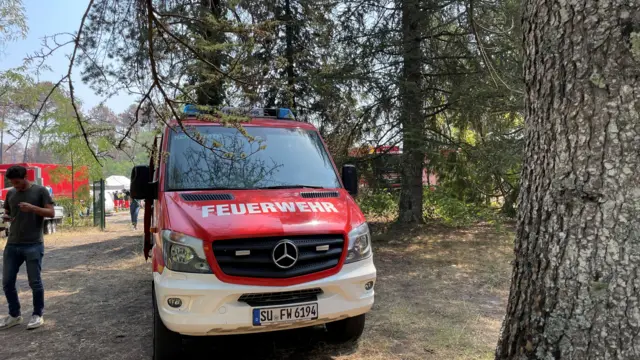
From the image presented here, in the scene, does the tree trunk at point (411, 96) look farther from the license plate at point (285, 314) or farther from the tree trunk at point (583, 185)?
the tree trunk at point (583, 185)

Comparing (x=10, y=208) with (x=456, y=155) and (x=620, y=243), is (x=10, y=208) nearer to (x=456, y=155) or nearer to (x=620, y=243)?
(x=620, y=243)

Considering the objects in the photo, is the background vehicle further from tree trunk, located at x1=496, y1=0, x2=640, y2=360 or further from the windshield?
tree trunk, located at x1=496, y1=0, x2=640, y2=360

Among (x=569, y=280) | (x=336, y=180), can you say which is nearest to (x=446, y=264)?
(x=336, y=180)

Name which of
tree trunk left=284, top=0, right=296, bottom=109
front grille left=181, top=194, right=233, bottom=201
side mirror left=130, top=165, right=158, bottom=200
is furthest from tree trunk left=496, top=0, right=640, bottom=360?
tree trunk left=284, top=0, right=296, bottom=109

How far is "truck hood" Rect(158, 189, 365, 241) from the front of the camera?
131 inches

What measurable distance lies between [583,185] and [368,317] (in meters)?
3.49

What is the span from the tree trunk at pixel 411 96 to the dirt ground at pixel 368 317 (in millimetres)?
1724

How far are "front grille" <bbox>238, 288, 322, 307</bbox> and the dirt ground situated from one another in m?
0.93

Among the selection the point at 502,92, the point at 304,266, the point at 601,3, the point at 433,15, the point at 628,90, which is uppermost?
the point at 433,15

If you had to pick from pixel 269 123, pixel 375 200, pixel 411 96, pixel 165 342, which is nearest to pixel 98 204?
pixel 375 200

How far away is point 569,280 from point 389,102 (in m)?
7.48

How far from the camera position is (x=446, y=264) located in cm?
787

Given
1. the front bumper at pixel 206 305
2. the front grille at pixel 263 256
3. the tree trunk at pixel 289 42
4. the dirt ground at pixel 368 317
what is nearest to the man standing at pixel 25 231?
the dirt ground at pixel 368 317

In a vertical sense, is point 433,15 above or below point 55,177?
above
